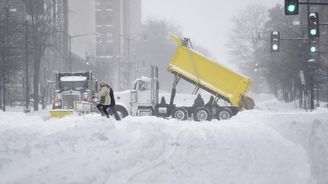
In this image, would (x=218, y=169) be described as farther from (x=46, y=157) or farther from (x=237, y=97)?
(x=237, y=97)

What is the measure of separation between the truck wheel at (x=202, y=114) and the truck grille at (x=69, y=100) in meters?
6.28

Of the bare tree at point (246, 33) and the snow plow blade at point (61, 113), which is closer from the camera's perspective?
the snow plow blade at point (61, 113)

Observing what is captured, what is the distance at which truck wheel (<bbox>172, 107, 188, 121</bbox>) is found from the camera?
29.8 m

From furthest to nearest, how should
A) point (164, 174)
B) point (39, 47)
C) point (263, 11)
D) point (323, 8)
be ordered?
point (263, 11)
point (323, 8)
point (39, 47)
point (164, 174)

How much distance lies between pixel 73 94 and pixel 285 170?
20.6 m

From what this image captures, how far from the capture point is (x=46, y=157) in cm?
1147

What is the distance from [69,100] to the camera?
98.2 feet

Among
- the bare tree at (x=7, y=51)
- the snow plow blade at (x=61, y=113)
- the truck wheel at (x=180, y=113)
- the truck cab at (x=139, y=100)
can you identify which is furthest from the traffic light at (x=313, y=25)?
the bare tree at (x=7, y=51)

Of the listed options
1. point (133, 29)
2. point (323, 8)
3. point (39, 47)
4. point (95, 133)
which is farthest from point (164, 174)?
point (133, 29)

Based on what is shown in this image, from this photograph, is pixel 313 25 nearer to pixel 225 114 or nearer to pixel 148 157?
pixel 225 114

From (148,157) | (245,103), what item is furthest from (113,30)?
(148,157)

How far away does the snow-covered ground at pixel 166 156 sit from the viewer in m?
9.57

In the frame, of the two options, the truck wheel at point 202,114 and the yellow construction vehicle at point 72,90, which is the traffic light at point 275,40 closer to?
the truck wheel at point 202,114

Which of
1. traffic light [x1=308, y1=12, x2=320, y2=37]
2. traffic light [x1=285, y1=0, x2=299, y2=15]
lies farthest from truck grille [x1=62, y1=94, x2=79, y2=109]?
traffic light [x1=285, y1=0, x2=299, y2=15]
